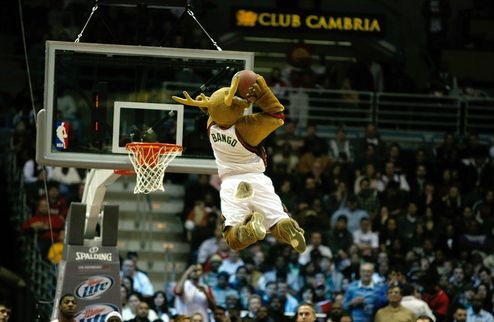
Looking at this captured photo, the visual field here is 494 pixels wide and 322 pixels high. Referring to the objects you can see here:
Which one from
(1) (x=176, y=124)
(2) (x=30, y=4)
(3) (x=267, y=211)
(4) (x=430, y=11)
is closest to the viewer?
(3) (x=267, y=211)

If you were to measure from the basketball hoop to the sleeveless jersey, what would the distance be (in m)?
1.20

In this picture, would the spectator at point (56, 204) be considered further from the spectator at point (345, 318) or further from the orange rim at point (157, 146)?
the orange rim at point (157, 146)

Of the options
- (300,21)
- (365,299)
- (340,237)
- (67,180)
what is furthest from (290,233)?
(300,21)

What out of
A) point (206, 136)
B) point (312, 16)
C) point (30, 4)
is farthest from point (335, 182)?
point (206, 136)

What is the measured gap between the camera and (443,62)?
74.6 feet

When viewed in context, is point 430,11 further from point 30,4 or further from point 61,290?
point 61,290

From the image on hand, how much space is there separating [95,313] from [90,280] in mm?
324

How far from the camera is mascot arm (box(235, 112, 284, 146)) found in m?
9.81

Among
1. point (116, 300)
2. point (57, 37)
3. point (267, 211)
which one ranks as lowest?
point (116, 300)

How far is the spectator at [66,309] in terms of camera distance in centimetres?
1231

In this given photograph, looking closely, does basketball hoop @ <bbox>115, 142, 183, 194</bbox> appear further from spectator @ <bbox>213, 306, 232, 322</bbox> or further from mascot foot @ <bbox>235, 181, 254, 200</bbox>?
spectator @ <bbox>213, 306, 232, 322</bbox>

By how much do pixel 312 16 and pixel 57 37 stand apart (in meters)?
4.46

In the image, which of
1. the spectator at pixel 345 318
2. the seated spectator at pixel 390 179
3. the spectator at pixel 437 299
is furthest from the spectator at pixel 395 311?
the seated spectator at pixel 390 179

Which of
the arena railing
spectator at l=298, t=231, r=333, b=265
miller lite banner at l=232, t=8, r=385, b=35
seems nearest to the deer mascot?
spectator at l=298, t=231, r=333, b=265
